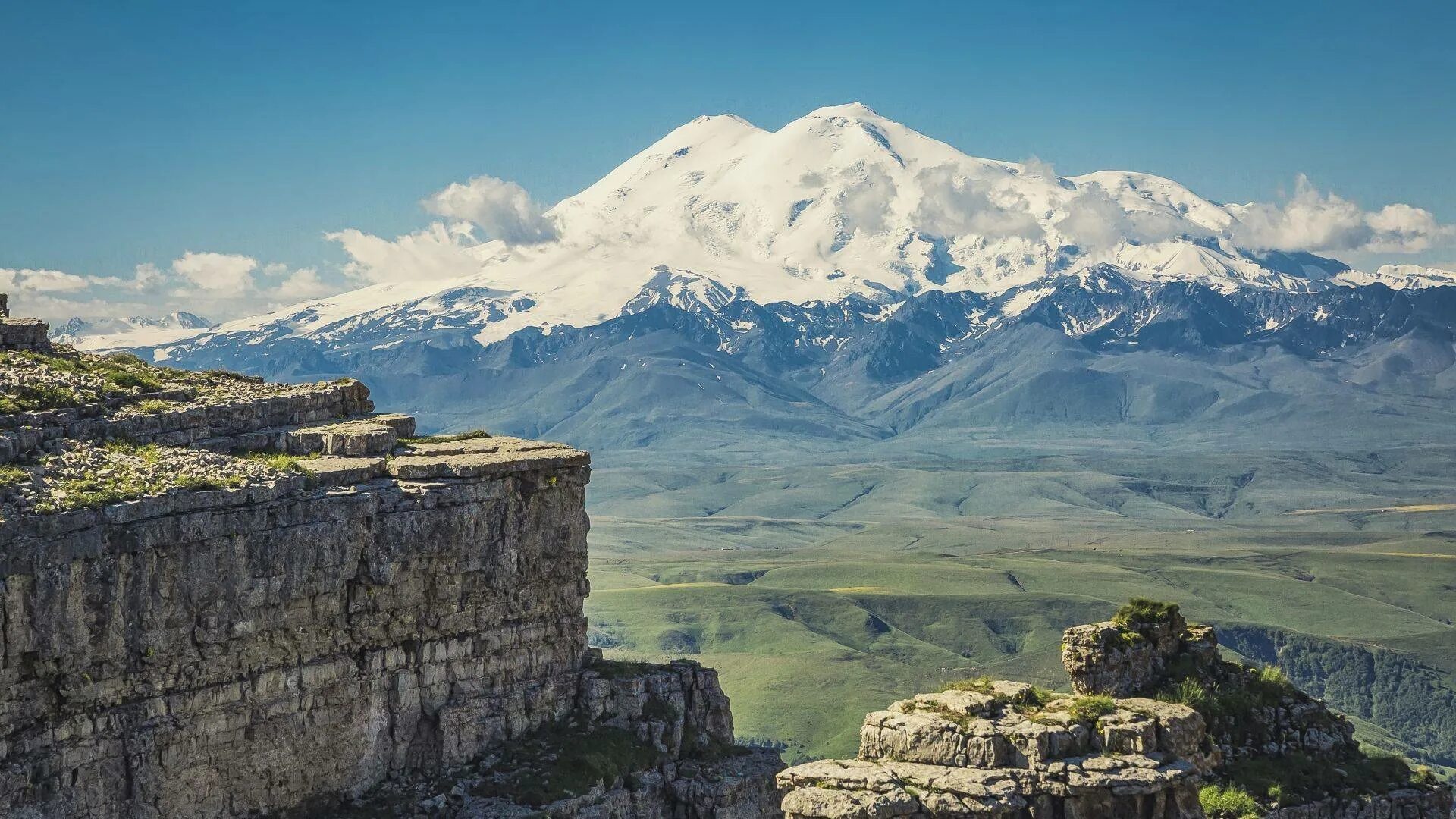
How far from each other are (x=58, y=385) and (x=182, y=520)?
8.09m

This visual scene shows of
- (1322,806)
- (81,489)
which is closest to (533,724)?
(81,489)

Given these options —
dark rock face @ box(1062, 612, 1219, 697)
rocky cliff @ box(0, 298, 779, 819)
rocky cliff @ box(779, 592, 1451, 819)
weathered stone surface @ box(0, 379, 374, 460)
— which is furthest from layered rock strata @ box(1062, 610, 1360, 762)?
weathered stone surface @ box(0, 379, 374, 460)

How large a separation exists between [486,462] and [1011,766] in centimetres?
2669

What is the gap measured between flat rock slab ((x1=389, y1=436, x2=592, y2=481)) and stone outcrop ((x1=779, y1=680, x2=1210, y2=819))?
2335 cm

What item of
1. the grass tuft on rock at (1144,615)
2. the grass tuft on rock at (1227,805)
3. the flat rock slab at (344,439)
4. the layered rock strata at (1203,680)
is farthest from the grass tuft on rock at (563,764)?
the grass tuft on rock at (1227,805)

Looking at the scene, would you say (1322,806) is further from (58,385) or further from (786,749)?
(786,749)

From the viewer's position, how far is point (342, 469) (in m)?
51.8

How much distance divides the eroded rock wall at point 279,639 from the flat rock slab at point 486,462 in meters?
Answer: 0.30

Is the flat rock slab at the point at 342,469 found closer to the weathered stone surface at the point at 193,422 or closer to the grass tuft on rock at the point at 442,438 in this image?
the weathered stone surface at the point at 193,422

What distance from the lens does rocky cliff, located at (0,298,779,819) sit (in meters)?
44.7

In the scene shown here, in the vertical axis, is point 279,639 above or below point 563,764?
above

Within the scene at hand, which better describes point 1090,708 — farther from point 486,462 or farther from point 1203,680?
point 486,462

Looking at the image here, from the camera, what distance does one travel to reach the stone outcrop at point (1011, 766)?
30.1m

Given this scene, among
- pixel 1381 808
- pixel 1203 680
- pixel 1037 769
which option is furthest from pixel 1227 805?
pixel 1037 769
